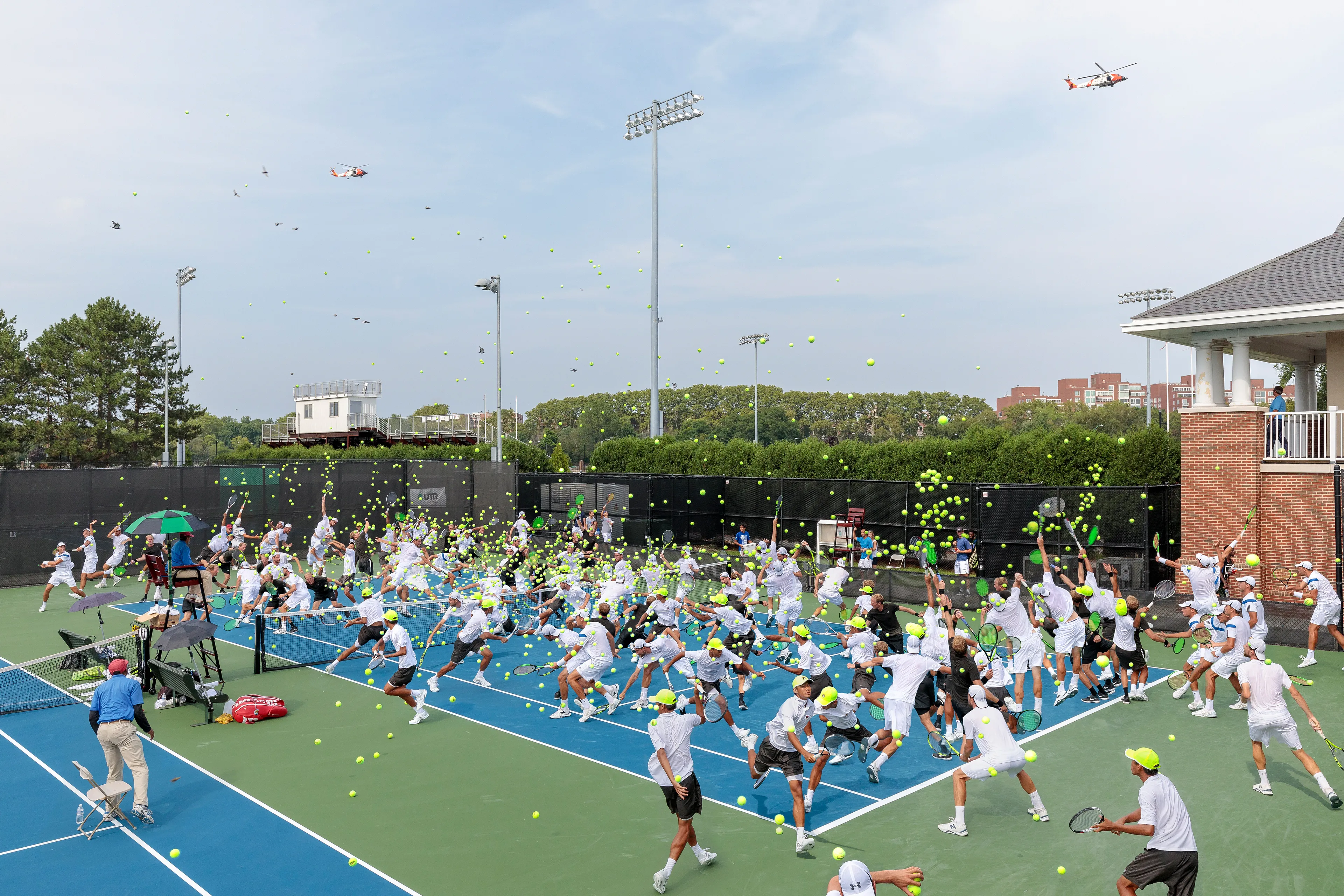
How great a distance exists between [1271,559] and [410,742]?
18634mm

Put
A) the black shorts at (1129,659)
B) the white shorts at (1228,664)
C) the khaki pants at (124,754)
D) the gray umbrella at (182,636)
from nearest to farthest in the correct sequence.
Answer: the khaki pants at (124,754)
the white shorts at (1228,664)
the gray umbrella at (182,636)
the black shorts at (1129,659)

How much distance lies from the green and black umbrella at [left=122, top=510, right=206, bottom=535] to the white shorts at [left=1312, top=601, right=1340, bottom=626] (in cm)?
2207

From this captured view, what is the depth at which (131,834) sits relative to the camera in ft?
32.3

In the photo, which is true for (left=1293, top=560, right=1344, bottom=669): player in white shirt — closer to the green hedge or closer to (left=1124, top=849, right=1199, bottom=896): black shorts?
the green hedge

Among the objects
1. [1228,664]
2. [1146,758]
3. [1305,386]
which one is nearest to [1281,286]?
[1305,386]

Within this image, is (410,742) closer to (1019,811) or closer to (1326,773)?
(1019,811)

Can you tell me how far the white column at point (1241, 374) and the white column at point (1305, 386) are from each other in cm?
436

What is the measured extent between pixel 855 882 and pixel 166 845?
7.66 m

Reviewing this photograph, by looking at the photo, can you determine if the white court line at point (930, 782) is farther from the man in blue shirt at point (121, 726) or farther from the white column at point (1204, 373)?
the white column at point (1204, 373)

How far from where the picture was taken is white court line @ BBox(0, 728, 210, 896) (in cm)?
870

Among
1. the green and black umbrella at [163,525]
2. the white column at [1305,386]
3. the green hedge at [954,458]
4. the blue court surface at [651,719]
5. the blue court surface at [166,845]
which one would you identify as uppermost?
the white column at [1305,386]

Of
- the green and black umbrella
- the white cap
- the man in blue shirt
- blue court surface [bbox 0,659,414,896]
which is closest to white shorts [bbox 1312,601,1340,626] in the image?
the white cap

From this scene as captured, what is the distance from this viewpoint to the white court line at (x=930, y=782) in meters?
9.90

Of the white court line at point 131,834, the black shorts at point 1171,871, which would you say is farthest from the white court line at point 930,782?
the white court line at point 131,834
